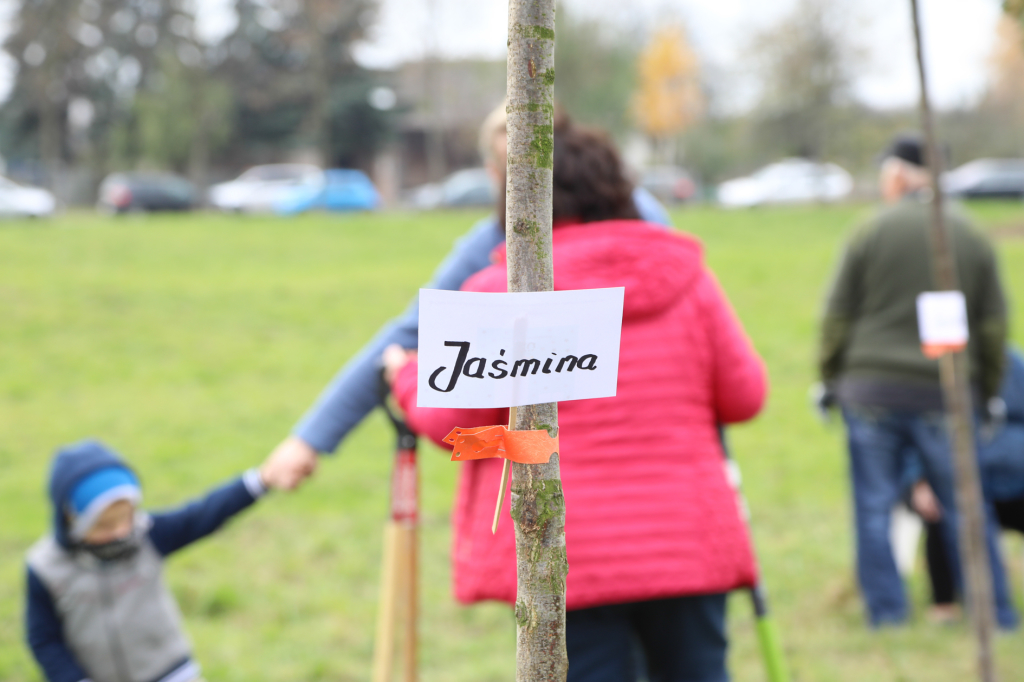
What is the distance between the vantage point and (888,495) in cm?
419

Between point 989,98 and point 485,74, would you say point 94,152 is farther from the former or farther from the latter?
point 989,98

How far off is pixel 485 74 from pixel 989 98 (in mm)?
18526

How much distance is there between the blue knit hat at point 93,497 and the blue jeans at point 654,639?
144cm

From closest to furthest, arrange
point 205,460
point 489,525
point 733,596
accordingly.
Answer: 1. point 489,525
2. point 733,596
3. point 205,460

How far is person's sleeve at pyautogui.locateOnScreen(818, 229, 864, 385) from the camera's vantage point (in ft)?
14.2

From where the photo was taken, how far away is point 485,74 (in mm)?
33312

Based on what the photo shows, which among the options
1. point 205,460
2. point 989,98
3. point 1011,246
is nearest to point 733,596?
point 205,460

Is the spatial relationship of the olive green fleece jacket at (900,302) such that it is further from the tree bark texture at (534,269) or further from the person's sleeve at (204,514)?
the tree bark texture at (534,269)

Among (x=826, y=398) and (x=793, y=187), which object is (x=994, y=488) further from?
(x=793, y=187)

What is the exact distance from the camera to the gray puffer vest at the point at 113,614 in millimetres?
2857

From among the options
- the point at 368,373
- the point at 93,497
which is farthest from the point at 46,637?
the point at 368,373

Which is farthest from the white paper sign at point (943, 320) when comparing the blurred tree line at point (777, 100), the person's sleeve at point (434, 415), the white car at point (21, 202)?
the white car at point (21, 202)

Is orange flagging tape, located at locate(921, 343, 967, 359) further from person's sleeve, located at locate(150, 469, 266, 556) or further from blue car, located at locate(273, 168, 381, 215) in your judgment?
blue car, located at locate(273, 168, 381, 215)

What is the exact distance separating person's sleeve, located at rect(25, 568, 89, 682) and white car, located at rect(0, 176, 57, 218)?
22090mm
